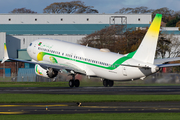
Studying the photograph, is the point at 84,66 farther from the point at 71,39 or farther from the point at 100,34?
the point at 71,39

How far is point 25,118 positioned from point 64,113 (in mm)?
2810

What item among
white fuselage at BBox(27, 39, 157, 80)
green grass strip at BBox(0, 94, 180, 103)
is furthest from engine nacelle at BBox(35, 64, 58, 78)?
green grass strip at BBox(0, 94, 180, 103)

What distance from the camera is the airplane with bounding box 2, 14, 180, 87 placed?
129 ft

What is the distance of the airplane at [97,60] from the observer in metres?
39.2

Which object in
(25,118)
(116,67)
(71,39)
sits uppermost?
(71,39)

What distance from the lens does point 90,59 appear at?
46.4 meters

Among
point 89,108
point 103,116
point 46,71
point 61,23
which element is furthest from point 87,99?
point 61,23

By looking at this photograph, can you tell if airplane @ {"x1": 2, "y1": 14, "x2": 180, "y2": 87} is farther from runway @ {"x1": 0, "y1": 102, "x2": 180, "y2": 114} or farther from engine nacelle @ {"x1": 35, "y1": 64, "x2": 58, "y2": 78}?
runway @ {"x1": 0, "y1": 102, "x2": 180, "y2": 114}

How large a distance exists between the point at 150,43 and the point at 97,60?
896cm

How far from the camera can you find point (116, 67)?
43219mm

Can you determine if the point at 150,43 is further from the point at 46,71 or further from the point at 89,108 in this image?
the point at 89,108

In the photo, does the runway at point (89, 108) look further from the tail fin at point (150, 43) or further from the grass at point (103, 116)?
the tail fin at point (150, 43)

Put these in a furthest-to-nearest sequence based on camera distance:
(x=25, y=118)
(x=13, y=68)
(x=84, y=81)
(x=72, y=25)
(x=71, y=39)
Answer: (x=72, y=25)
(x=71, y=39)
(x=13, y=68)
(x=84, y=81)
(x=25, y=118)

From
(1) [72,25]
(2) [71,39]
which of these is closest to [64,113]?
(2) [71,39]
